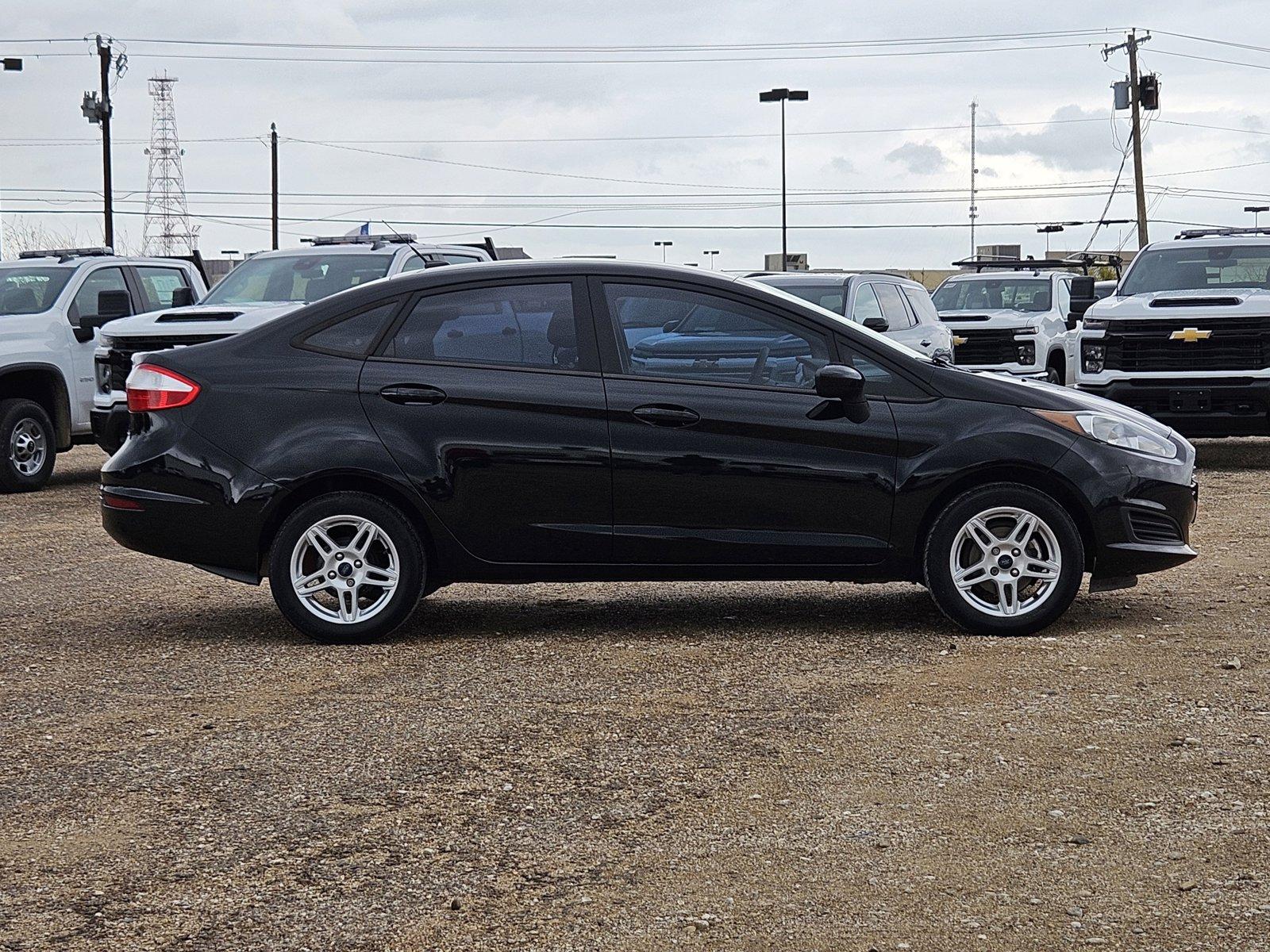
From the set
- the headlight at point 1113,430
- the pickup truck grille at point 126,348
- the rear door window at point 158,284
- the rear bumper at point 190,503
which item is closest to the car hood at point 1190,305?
the pickup truck grille at point 126,348

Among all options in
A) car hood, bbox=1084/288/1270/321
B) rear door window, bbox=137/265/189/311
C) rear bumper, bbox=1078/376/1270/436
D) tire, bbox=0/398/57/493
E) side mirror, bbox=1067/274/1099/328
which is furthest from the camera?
side mirror, bbox=1067/274/1099/328

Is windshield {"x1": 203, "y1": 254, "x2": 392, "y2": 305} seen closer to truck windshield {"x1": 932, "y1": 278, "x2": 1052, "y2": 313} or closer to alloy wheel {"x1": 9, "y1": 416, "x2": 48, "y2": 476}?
alloy wheel {"x1": 9, "y1": 416, "x2": 48, "y2": 476}

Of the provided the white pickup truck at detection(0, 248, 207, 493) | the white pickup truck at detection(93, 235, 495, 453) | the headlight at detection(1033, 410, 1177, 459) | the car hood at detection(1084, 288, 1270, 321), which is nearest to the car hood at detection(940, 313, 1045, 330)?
the car hood at detection(1084, 288, 1270, 321)

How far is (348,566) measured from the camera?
7.89 meters

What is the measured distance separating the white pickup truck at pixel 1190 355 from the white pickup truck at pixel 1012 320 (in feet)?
10.7

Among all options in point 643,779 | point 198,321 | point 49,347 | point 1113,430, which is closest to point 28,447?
Answer: point 49,347

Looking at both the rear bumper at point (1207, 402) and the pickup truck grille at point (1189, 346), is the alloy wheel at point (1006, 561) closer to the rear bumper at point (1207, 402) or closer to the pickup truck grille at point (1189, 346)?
the rear bumper at point (1207, 402)

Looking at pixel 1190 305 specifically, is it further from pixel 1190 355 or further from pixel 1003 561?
pixel 1003 561

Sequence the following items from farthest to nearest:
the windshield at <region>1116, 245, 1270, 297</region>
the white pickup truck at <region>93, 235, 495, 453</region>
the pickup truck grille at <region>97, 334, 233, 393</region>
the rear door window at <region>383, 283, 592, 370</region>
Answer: the windshield at <region>1116, 245, 1270, 297</region>, the pickup truck grille at <region>97, 334, 233, 393</region>, the white pickup truck at <region>93, 235, 495, 453</region>, the rear door window at <region>383, 283, 592, 370</region>

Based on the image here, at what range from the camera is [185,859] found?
4840 mm

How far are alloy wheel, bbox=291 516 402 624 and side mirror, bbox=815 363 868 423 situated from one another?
2029 millimetres

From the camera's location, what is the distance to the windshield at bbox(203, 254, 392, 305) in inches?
597

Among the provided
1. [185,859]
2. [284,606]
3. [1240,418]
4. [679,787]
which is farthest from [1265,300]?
[185,859]

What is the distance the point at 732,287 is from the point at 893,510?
124 centimetres
